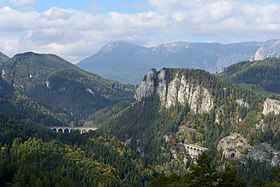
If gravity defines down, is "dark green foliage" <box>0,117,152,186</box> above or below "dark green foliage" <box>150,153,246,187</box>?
below

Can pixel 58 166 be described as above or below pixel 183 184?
below

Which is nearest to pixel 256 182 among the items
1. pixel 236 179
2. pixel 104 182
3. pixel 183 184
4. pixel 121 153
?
pixel 236 179

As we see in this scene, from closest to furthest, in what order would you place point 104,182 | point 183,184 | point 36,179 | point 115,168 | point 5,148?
point 183,184, point 36,179, point 104,182, point 5,148, point 115,168

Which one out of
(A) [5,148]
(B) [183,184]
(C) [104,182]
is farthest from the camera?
(A) [5,148]

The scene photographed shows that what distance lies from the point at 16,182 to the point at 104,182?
117ft

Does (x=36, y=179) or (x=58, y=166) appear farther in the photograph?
(x=58, y=166)

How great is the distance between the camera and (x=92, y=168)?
154 m

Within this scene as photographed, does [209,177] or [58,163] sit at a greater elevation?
[209,177]

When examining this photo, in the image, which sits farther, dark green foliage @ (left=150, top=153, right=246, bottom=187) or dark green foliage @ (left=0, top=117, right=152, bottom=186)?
dark green foliage @ (left=0, top=117, right=152, bottom=186)

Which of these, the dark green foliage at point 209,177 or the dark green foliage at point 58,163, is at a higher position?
the dark green foliage at point 209,177

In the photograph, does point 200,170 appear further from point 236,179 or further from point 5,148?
point 5,148

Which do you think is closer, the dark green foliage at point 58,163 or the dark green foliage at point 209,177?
the dark green foliage at point 209,177

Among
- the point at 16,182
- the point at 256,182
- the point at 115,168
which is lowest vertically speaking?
the point at 115,168

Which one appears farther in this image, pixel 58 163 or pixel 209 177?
pixel 58 163
